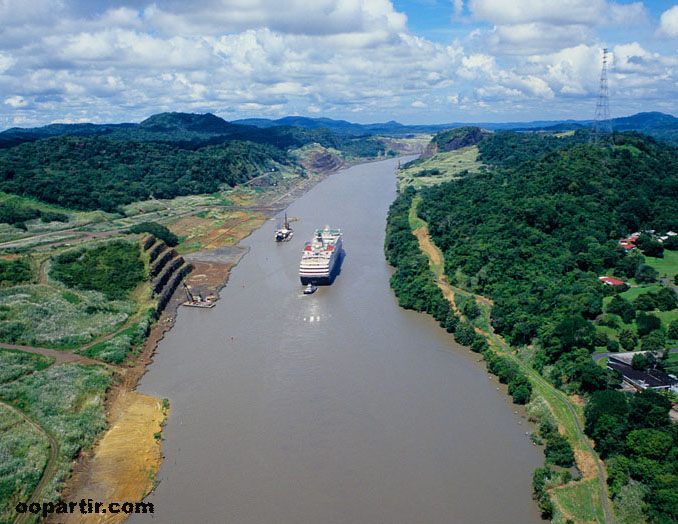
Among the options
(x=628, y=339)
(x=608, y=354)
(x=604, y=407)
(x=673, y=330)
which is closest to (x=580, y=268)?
(x=673, y=330)

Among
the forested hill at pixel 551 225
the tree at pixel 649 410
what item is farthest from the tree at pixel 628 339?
the tree at pixel 649 410

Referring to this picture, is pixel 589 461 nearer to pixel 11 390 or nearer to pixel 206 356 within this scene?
pixel 206 356

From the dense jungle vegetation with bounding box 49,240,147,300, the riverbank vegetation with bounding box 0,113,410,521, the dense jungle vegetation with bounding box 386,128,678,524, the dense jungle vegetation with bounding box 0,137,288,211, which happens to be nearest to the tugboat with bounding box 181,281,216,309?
the riverbank vegetation with bounding box 0,113,410,521

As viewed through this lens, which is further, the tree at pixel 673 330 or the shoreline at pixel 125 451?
the tree at pixel 673 330

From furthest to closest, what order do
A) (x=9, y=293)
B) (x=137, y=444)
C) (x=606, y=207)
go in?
1. (x=606, y=207)
2. (x=9, y=293)
3. (x=137, y=444)

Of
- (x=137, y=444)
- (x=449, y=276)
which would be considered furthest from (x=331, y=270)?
(x=137, y=444)

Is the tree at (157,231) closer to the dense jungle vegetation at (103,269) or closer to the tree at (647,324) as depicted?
the dense jungle vegetation at (103,269)
